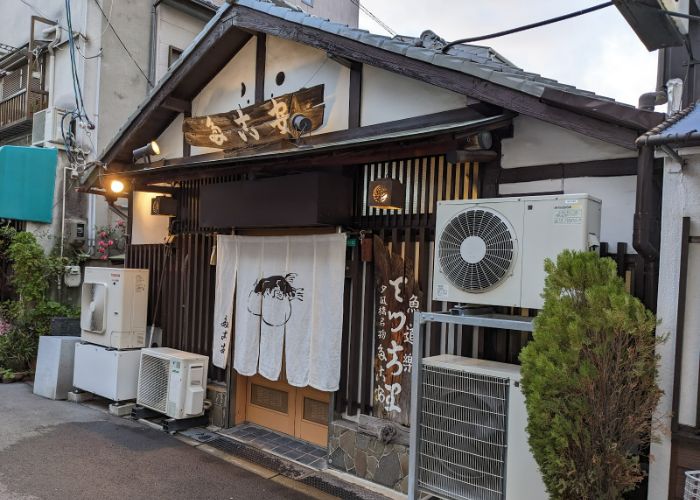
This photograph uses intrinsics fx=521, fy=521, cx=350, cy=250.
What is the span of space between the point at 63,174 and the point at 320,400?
8.70 metres

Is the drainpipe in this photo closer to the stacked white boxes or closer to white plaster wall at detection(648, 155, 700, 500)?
white plaster wall at detection(648, 155, 700, 500)

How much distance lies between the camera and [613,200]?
4684mm

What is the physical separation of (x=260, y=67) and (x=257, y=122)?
3.49 feet

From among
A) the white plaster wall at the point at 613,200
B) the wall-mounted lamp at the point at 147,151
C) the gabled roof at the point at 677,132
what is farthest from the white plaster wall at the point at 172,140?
the gabled roof at the point at 677,132

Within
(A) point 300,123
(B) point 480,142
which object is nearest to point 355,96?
(A) point 300,123

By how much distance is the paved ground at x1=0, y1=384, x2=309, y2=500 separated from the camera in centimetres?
589

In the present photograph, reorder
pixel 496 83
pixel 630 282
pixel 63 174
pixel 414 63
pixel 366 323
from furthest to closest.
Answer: pixel 63 174, pixel 366 323, pixel 414 63, pixel 496 83, pixel 630 282

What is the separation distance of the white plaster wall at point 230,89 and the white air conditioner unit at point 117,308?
252cm

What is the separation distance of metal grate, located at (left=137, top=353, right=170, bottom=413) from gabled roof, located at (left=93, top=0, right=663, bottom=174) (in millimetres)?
3825

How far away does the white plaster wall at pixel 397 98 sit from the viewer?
19.0 feet

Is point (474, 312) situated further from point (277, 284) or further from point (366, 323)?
point (277, 284)

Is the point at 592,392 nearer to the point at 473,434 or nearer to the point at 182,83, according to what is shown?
the point at 473,434

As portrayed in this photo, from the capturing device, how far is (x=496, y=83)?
4.80 m

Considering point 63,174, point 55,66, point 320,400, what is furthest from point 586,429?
point 55,66
